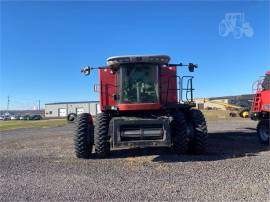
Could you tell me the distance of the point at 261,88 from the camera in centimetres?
1781

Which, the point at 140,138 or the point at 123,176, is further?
the point at 140,138

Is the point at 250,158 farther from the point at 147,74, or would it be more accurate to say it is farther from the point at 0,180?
the point at 0,180

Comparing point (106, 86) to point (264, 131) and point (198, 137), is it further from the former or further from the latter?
point (264, 131)

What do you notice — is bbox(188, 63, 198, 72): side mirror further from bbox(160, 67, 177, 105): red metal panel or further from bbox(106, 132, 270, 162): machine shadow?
bbox(106, 132, 270, 162): machine shadow

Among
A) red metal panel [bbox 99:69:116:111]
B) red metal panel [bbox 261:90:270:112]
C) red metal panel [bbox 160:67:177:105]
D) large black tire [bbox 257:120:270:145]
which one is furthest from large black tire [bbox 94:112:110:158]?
red metal panel [bbox 261:90:270:112]

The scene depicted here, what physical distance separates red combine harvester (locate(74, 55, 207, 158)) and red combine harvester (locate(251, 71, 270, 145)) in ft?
14.8

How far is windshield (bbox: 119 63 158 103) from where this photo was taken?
1341 cm

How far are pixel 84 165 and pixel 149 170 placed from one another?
2.24m

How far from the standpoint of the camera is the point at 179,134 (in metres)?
12.9

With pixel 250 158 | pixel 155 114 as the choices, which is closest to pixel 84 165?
pixel 155 114

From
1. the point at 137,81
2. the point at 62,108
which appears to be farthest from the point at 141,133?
the point at 62,108

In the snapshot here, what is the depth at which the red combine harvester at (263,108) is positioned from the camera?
55.6 feet

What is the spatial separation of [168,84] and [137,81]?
1.51 metres

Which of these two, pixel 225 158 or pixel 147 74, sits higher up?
pixel 147 74
